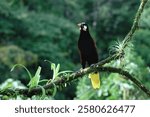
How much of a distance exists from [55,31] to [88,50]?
571 inches

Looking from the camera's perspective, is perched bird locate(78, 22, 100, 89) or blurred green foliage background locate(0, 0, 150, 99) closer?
perched bird locate(78, 22, 100, 89)

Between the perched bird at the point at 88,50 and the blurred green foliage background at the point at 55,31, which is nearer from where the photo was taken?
the perched bird at the point at 88,50

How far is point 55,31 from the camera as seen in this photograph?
1766 cm

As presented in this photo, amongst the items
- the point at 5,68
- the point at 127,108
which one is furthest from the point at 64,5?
the point at 127,108

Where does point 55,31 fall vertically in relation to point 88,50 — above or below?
above

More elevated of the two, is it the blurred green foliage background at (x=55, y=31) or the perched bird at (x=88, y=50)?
the blurred green foliage background at (x=55, y=31)

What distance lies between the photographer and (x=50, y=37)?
17250 millimetres

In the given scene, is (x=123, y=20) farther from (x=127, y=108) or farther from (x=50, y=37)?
(x=127, y=108)

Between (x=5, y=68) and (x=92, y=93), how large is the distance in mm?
7865

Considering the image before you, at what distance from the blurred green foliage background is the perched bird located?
590 centimetres

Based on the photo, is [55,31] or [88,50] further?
[55,31]

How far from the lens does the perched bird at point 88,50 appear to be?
304cm

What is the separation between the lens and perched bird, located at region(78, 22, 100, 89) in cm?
304

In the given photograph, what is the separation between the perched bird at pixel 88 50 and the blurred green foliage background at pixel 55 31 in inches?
232
